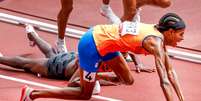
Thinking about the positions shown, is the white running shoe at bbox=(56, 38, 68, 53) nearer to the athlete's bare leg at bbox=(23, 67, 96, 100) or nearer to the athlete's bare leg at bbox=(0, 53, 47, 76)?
the athlete's bare leg at bbox=(0, 53, 47, 76)

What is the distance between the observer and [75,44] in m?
8.45

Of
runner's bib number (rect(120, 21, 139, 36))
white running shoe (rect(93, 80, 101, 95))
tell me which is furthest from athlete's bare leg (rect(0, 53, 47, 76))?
runner's bib number (rect(120, 21, 139, 36))

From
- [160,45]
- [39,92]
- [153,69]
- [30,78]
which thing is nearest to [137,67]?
[153,69]

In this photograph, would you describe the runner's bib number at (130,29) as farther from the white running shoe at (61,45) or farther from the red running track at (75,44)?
the white running shoe at (61,45)

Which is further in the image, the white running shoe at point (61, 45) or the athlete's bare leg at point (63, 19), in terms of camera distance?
the white running shoe at point (61, 45)

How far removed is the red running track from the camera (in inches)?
276

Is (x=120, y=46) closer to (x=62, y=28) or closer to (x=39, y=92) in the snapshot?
(x=39, y=92)

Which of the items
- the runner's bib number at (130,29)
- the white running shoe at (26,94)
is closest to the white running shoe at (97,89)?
the white running shoe at (26,94)

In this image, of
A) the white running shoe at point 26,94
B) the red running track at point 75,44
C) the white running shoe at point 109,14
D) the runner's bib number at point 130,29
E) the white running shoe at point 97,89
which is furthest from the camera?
the white running shoe at point 109,14

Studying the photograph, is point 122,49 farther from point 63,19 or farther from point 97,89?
point 63,19

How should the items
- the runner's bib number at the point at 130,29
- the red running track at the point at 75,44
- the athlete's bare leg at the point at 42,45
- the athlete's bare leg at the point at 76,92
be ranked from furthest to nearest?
the athlete's bare leg at the point at 42,45 → the red running track at the point at 75,44 → the athlete's bare leg at the point at 76,92 → the runner's bib number at the point at 130,29

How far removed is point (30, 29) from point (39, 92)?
188 centimetres

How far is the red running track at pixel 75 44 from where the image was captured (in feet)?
23.0

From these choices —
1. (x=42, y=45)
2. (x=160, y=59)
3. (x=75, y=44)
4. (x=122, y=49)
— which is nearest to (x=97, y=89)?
(x=42, y=45)
